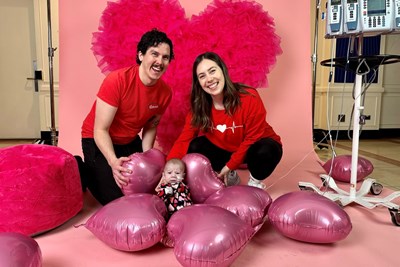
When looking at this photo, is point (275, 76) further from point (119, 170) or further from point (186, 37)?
point (119, 170)

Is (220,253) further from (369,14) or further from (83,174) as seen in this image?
(369,14)

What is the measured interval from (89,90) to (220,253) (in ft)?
6.67

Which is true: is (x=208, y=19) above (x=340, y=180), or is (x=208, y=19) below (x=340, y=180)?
above

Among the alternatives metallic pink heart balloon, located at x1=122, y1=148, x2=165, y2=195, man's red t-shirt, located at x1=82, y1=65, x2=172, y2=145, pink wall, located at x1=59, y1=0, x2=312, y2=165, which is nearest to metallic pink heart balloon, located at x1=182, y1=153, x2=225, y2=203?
metallic pink heart balloon, located at x1=122, y1=148, x2=165, y2=195

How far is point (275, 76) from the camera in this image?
2.97 m

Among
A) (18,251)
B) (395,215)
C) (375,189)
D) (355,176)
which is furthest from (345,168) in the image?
(18,251)

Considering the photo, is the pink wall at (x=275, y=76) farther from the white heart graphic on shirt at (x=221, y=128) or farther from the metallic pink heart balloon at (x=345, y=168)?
the white heart graphic on shirt at (x=221, y=128)

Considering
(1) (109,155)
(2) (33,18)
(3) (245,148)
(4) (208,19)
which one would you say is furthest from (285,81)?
(2) (33,18)

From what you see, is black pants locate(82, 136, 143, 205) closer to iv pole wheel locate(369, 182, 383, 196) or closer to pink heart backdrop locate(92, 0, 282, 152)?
pink heart backdrop locate(92, 0, 282, 152)

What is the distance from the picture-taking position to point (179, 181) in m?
1.65

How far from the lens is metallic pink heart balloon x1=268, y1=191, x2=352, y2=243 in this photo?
1.36 metres

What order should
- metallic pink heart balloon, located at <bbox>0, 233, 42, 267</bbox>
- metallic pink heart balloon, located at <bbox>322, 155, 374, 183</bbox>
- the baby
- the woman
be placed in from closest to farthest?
1. metallic pink heart balloon, located at <bbox>0, 233, 42, 267</bbox>
2. the baby
3. the woman
4. metallic pink heart balloon, located at <bbox>322, 155, 374, 183</bbox>

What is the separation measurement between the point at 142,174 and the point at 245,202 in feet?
1.65

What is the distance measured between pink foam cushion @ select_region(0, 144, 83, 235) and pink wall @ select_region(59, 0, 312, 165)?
1.16m
